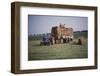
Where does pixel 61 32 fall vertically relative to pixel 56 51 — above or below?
above

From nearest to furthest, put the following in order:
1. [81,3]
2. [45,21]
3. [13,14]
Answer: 1. [13,14]
2. [45,21]
3. [81,3]

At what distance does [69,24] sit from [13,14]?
470 mm

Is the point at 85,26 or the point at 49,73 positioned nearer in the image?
the point at 49,73

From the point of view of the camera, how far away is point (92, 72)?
1973 millimetres

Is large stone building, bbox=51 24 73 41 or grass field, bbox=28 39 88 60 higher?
large stone building, bbox=51 24 73 41

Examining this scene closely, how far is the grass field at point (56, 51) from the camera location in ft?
5.74

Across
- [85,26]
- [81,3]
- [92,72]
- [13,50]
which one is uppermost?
[81,3]

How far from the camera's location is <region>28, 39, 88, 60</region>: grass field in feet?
5.74

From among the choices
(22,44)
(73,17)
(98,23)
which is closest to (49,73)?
(22,44)

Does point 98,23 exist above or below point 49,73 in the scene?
above

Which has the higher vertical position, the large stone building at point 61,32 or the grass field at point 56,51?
the large stone building at point 61,32

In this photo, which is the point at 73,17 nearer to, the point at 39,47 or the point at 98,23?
the point at 98,23

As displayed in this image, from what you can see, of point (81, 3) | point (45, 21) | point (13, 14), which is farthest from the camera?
point (81, 3)

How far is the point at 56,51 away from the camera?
183 centimetres
